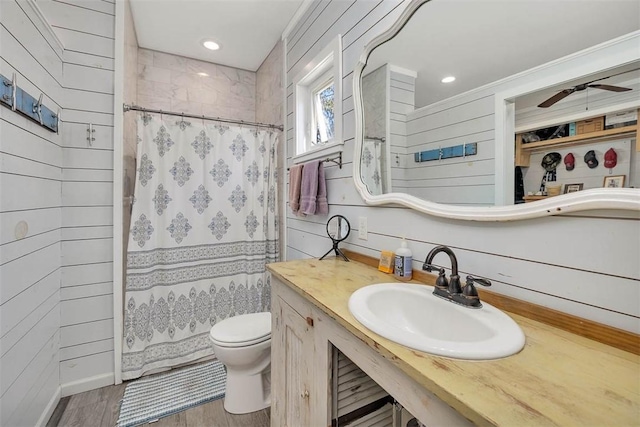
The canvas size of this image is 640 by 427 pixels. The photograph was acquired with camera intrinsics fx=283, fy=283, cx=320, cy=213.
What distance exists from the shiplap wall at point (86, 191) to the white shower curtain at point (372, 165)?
163 centimetres

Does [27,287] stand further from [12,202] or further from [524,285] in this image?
[524,285]

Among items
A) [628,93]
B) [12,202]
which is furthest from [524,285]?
[12,202]

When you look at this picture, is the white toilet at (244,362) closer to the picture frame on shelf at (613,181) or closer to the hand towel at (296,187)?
the hand towel at (296,187)

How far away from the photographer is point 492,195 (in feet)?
3.02

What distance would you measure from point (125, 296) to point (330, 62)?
6.71ft

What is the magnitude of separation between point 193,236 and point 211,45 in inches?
68.3

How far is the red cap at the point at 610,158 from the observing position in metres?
0.68

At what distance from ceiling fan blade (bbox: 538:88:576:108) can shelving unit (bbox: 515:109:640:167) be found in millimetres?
92

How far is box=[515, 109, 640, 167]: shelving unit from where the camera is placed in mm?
665

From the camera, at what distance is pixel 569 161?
0.75m

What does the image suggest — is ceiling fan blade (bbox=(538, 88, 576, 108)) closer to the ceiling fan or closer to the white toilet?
the ceiling fan

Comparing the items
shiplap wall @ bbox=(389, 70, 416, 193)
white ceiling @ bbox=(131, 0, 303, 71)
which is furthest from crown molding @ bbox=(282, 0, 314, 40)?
shiplap wall @ bbox=(389, 70, 416, 193)

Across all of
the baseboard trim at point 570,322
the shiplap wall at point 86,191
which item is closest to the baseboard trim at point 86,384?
the shiplap wall at point 86,191

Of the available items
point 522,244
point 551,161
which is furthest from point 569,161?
point 522,244
